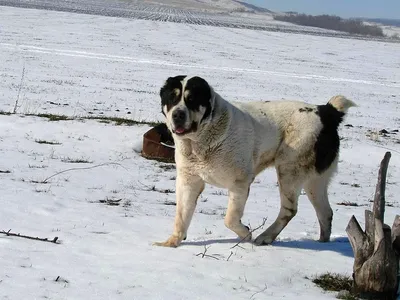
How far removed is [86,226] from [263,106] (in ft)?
6.67

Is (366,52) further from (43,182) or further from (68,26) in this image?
(43,182)

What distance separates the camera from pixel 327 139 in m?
6.58

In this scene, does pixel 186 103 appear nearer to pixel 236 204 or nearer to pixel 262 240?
pixel 236 204

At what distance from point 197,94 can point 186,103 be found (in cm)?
13

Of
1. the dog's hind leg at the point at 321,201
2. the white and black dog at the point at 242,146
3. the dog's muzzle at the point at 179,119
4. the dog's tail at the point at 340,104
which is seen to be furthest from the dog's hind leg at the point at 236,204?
the dog's tail at the point at 340,104

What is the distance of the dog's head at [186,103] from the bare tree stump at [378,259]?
1.70 meters

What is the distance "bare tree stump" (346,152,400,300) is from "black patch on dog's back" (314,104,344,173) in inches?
65.6

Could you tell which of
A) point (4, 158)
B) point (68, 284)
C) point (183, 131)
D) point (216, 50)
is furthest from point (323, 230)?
point (216, 50)

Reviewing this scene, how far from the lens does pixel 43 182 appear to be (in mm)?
8180

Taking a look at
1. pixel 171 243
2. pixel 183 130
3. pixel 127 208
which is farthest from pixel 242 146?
pixel 127 208

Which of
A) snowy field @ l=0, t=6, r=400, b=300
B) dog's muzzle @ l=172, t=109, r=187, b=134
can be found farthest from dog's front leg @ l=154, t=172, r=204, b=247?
dog's muzzle @ l=172, t=109, r=187, b=134

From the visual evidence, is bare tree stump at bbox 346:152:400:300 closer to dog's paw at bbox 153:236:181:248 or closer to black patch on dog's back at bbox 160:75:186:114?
dog's paw at bbox 153:236:181:248

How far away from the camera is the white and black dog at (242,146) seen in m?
5.89

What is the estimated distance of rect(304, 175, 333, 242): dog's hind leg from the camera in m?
6.83
